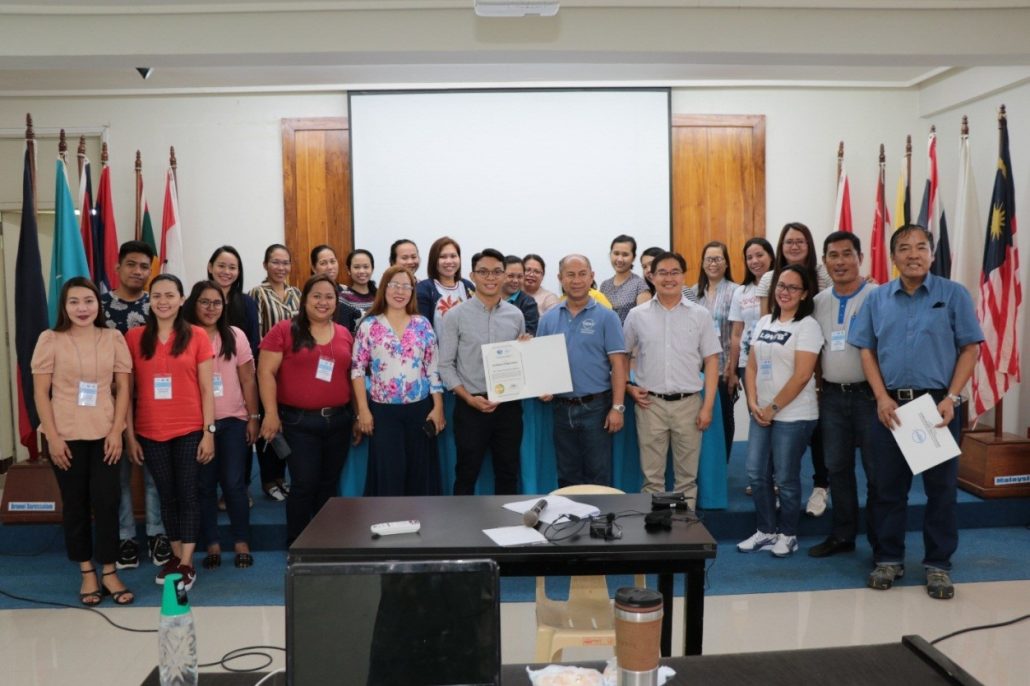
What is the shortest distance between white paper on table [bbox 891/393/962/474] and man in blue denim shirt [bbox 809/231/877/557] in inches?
11.4

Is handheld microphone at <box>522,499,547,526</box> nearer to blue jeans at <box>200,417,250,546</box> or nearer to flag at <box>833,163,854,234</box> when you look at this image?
blue jeans at <box>200,417,250,546</box>

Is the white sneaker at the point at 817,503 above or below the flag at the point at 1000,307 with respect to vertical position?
below

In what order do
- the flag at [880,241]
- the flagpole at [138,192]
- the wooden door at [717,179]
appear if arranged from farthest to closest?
1. the wooden door at [717,179]
2. the flag at [880,241]
3. the flagpole at [138,192]

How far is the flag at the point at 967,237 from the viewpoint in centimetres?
596

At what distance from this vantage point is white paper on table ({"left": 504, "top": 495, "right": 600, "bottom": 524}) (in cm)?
281

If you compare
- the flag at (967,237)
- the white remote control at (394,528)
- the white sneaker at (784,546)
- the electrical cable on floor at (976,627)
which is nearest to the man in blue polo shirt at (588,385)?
the white sneaker at (784,546)

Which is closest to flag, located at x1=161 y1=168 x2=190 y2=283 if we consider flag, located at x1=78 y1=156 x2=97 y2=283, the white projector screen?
flag, located at x1=78 y1=156 x2=97 y2=283

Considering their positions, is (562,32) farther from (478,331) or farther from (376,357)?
(376,357)

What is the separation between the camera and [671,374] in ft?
15.1

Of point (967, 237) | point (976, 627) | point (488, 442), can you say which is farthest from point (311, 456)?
point (967, 237)

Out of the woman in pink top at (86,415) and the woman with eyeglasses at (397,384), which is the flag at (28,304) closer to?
the woman in pink top at (86,415)

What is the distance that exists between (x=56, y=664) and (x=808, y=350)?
12.5 feet

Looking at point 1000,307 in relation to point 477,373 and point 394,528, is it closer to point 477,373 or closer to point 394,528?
point 477,373

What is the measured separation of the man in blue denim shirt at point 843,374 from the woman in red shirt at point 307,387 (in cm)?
262
